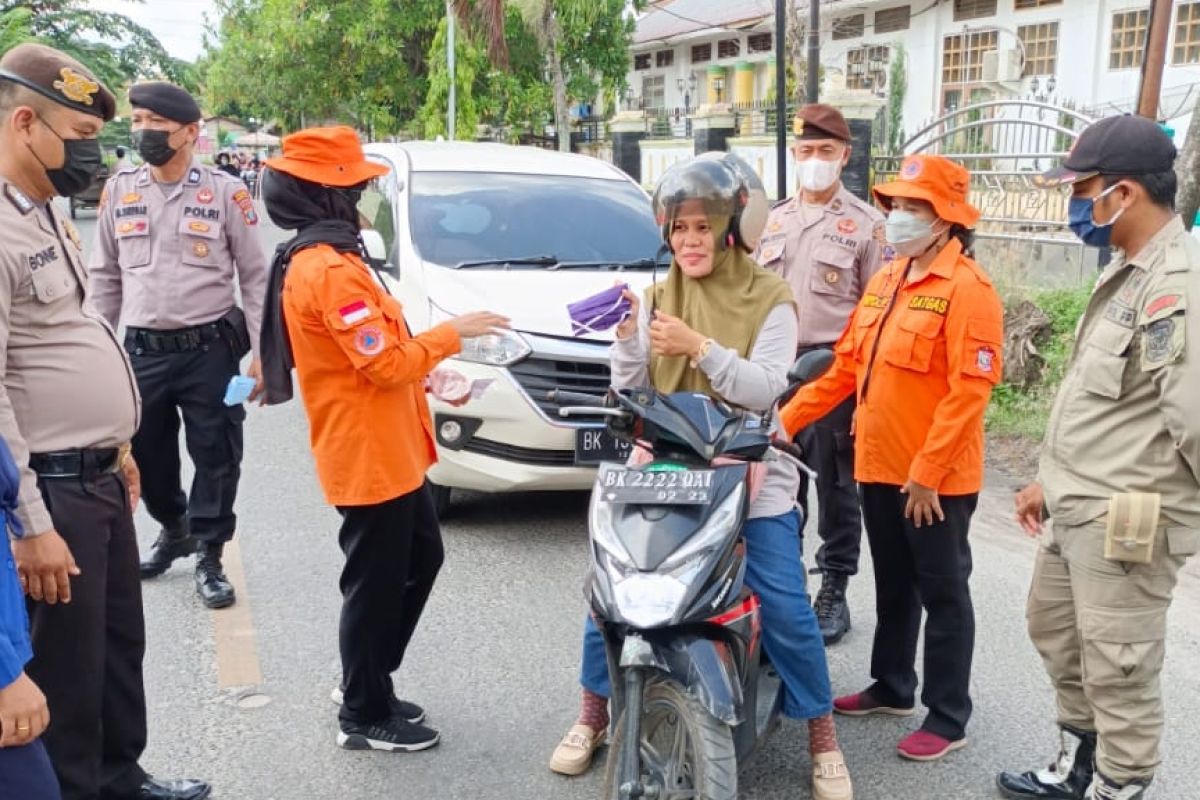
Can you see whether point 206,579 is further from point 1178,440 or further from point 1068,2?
point 1068,2

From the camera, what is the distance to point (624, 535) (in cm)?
266

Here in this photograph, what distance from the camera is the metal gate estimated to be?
941 centimetres

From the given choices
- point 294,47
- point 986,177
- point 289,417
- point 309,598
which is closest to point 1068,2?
point 986,177

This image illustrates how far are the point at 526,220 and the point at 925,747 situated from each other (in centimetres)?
372

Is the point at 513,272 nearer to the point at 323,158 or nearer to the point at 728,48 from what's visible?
the point at 323,158

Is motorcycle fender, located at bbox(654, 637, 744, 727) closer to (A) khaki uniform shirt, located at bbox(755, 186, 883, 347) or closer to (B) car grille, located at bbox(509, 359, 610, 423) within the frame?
(A) khaki uniform shirt, located at bbox(755, 186, 883, 347)

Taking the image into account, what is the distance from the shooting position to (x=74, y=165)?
2688 millimetres

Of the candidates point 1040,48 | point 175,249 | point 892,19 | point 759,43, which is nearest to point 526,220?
point 175,249

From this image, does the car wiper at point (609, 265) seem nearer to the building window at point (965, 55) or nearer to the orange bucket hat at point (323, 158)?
the orange bucket hat at point (323, 158)

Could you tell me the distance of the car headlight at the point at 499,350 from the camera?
5.03 m

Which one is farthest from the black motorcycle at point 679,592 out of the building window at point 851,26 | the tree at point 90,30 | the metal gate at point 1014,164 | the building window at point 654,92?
the tree at point 90,30

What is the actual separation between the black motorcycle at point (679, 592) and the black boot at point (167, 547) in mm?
2816

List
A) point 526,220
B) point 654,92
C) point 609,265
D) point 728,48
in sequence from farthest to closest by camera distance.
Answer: point 654,92
point 728,48
point 526,220
point 609,265

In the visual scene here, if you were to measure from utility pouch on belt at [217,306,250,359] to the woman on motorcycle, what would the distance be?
90.6 inches
